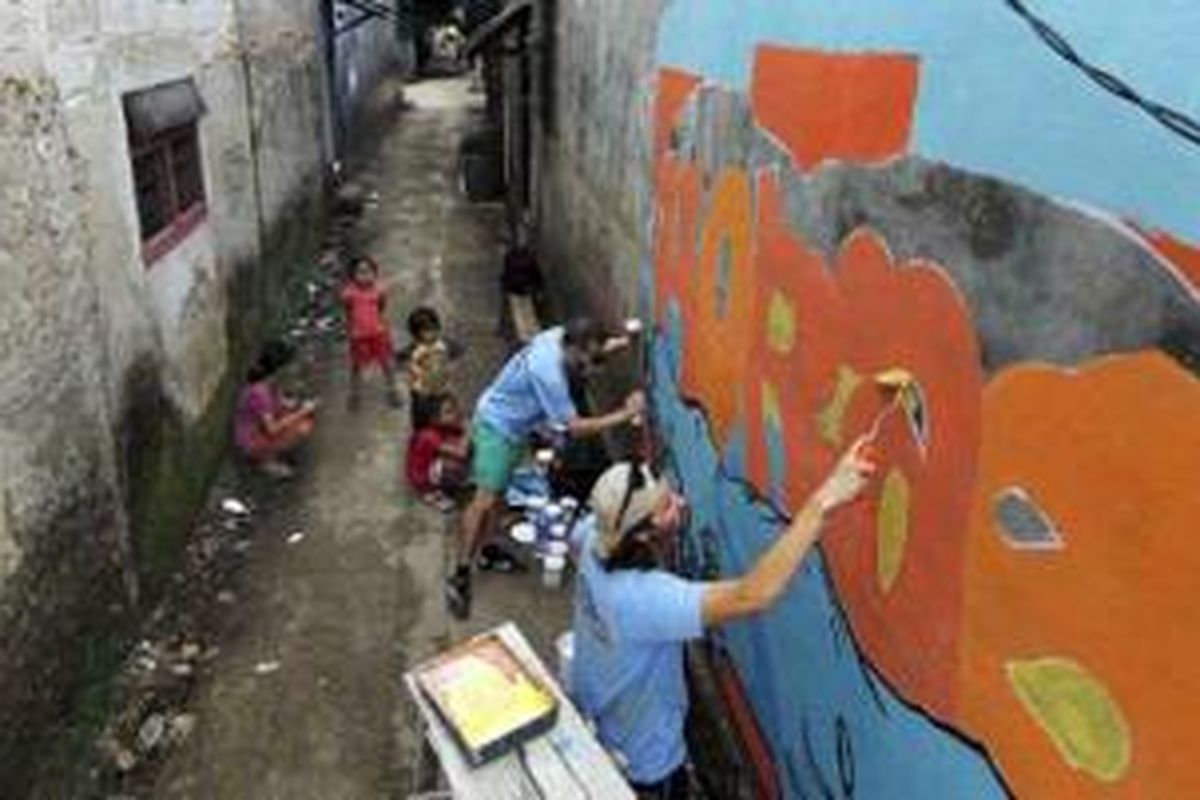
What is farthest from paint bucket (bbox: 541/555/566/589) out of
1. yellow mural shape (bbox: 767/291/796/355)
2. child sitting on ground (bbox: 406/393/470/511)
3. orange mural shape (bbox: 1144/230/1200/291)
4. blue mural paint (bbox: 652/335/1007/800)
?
orange mural shape (bbox: 1144/230/1200/291)

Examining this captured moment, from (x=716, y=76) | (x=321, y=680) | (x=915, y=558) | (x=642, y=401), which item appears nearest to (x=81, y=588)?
(x=321, y=680)

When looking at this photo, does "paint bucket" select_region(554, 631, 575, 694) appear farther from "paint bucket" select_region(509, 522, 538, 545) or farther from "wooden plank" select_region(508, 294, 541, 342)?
"wooden plank" select_region(508, 294, 541, 342)

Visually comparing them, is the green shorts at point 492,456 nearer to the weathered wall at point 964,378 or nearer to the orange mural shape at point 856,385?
the orange mural shape at point 856,385

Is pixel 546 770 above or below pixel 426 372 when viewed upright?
above

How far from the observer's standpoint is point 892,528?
3.40m

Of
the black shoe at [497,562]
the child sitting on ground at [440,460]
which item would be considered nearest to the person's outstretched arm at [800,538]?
the black shoe at [497,562]

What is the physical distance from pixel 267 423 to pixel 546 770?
530 cm

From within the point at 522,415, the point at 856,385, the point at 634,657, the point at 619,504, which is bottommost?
the point at 522,415

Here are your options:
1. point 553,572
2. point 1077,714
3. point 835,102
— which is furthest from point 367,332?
point 1077,714

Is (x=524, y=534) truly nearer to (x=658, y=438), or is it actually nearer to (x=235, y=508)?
(x=658, y=438)

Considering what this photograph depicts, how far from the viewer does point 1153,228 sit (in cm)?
223

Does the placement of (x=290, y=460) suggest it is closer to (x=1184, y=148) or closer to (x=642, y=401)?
(x=642, y=401)

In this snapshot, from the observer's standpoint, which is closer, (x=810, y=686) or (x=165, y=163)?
(x=810, y=686)

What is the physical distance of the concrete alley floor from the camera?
224 inches
